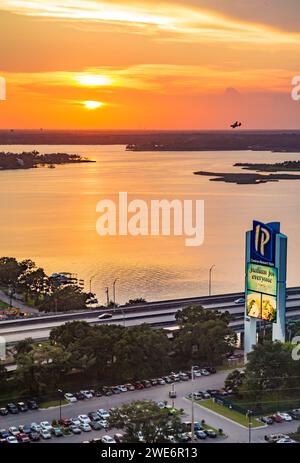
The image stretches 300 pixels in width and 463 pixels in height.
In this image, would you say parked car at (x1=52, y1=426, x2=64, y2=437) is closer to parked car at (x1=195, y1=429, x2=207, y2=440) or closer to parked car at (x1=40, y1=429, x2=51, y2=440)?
parked car at (x1=40, y1=429, x2=51, y2=440)

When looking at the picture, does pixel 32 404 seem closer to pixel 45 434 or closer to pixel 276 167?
pixel 45 434

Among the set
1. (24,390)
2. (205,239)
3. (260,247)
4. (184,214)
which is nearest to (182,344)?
(260,247)

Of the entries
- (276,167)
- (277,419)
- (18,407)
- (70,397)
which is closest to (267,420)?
(277,419)

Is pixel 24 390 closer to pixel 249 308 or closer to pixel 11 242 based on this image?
pixel 249 308

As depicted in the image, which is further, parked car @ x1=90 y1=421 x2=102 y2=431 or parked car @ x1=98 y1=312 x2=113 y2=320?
parked car @ x1=98 y1=312 x2=113 y2=320

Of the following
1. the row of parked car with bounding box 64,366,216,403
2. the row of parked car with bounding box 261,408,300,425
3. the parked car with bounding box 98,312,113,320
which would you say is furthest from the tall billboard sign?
the parked car with bounding box 98,312,113,320

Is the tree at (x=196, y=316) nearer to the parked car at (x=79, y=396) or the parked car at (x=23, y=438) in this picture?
the parked car at (x=79, y=396)
